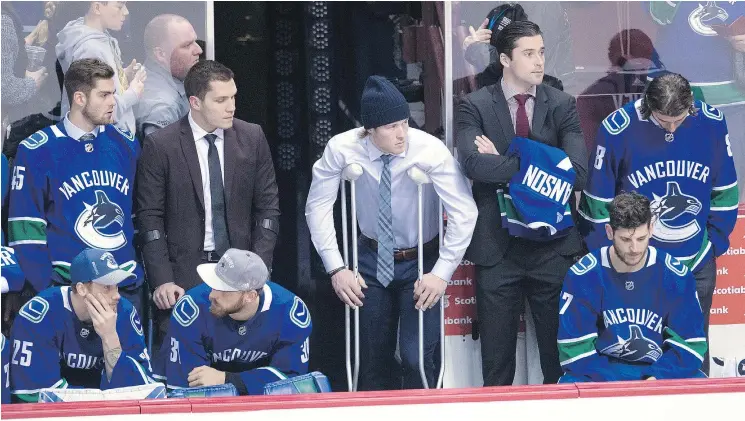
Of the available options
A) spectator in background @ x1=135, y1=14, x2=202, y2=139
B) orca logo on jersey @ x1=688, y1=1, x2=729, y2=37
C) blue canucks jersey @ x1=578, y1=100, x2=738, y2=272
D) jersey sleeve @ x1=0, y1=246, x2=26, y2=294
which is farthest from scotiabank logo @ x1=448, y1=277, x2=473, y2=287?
jersey sleeve @ x1=0, y1=246, x2=26, y2=294

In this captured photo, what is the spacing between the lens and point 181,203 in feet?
23.0

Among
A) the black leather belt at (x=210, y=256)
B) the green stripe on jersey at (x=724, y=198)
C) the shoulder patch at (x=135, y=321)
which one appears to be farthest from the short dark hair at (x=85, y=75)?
the green stripe on jersey at (x=724, y=198)

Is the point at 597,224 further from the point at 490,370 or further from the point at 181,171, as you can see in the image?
the point at 181,171

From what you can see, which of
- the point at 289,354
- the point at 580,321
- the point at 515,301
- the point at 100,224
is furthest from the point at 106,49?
the point at 580,321

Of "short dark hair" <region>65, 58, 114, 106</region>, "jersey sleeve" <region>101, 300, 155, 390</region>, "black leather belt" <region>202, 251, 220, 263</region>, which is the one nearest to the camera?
"jersey sleeve" <region>101, 300, 155, 390</region>

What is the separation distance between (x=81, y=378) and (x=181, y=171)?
3.10 feet

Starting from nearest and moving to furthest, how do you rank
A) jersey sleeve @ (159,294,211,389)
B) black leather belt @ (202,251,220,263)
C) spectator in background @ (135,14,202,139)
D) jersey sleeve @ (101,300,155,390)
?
jersey sleeve @ (101,300,155,390) → jersey sleeve @ (159,294,211,389) → black leather belt @ (202,251,220,263) → spectator in background @ (135,14,202,139)

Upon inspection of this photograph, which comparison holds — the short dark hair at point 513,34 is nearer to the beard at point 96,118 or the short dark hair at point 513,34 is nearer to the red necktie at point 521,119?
the red necktie at point 521,119

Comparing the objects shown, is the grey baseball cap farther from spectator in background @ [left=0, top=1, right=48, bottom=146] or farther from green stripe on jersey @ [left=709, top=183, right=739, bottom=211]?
green stripe on jersey @ [left=709, top=183, right=739, bottom=211]

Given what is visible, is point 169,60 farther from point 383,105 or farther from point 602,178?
point 602,178

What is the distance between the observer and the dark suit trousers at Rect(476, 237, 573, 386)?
7.12m

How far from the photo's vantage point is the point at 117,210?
22.9 feet

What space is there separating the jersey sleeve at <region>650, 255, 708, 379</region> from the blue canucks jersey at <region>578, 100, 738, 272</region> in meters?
0.38

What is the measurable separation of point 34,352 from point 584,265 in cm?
223
